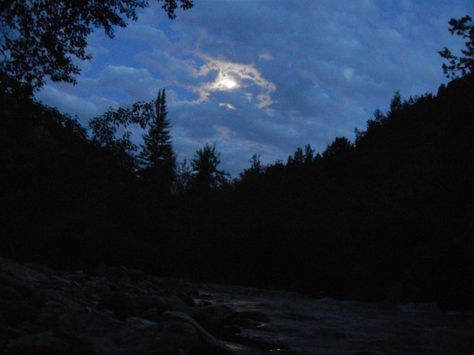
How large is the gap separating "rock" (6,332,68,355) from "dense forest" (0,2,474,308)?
15.8 feet

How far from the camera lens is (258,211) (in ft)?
90.1

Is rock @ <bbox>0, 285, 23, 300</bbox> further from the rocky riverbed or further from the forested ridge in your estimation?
the forested ridge

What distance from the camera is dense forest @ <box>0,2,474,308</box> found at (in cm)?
907

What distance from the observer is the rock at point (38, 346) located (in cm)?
305

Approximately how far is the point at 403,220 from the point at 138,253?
566 inches

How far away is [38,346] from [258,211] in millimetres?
24505

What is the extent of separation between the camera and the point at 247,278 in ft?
87.9

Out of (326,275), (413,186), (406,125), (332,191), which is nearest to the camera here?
(413,186)

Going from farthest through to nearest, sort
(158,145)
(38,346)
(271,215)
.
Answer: (158,145) → (271,215) → (38,346)

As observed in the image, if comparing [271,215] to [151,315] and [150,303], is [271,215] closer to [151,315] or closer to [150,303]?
[150,303]

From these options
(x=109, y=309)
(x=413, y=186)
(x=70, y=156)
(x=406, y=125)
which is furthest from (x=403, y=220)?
(x=406, y=125)

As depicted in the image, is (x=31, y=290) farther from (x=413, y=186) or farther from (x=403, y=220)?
(x=403, y=220)

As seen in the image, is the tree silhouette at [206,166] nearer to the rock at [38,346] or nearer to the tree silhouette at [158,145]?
the tree silhouette at [158,145]

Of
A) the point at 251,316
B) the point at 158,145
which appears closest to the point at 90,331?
the point at 251,316
